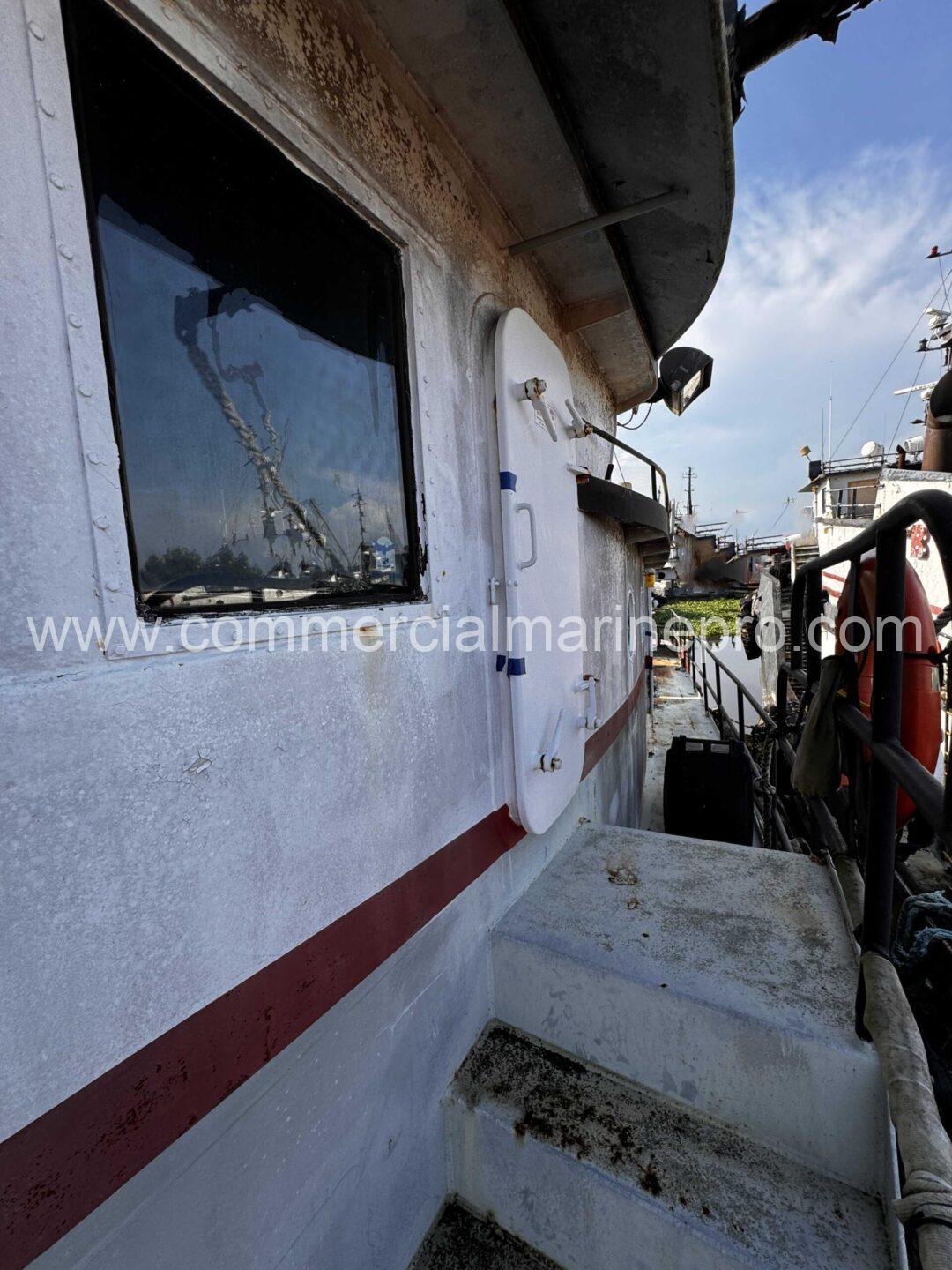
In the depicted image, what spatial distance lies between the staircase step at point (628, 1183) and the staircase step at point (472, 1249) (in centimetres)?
4

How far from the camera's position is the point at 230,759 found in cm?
117

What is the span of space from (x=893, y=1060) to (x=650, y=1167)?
2.81ft

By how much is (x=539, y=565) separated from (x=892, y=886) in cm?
167

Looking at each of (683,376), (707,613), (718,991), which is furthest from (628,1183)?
(707,613)

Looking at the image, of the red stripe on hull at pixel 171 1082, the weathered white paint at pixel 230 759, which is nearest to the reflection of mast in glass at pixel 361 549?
the weathered white paint at pixel 230 759

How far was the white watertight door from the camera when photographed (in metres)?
2.17

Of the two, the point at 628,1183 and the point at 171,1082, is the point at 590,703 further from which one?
the point at 171,1082

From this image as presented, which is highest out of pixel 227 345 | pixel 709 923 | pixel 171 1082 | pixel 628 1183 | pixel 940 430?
pixel 940 430

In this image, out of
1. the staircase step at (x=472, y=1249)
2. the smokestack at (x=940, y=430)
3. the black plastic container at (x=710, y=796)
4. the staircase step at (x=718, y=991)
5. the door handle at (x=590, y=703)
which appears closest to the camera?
the staircase step at (x=718, y=991)

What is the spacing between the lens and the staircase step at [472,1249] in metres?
1.77

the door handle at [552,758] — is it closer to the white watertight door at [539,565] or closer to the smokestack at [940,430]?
the white watertight door at [539,565]

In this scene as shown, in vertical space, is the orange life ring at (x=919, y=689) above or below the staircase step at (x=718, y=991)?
above

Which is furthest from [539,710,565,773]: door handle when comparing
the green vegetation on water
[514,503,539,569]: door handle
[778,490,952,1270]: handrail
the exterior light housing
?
the green vegetation on water

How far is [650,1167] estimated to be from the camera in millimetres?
1643
